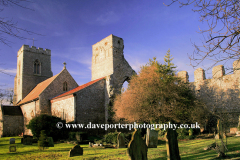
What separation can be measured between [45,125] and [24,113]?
38.9 feet

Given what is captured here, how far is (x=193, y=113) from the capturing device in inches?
625

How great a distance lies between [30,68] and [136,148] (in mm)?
29439

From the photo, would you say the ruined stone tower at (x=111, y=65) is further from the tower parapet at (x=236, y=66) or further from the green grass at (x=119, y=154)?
the tower parapet at (x=236, y=66)

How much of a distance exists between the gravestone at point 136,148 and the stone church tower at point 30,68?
91.6ft

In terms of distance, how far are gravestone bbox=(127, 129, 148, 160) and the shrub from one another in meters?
12.2

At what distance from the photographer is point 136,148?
5941 mm

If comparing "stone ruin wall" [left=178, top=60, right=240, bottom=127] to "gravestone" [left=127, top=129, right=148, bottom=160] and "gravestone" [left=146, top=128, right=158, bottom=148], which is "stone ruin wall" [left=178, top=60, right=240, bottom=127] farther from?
"gravestone" [left=127, top=129, right=148, bottom=160]

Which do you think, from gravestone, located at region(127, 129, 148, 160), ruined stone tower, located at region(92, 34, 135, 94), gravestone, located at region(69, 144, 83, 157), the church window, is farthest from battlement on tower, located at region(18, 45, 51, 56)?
gravestone, located at region(127, 129, 148, 160)

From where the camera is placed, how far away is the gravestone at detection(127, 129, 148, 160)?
5795 millimetres

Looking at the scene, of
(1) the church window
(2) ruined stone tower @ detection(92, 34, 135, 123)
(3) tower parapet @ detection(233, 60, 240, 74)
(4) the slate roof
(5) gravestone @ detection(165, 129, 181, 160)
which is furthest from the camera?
(1) the church window

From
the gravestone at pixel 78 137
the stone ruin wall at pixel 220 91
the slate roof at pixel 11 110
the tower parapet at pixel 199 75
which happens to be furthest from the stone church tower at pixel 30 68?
the tower parapet at pixel 199 75

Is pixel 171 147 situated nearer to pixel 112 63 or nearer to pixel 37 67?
pixel 112 63

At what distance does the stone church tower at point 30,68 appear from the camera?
2955cm

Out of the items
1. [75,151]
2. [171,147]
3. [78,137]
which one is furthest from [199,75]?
[75,151]
